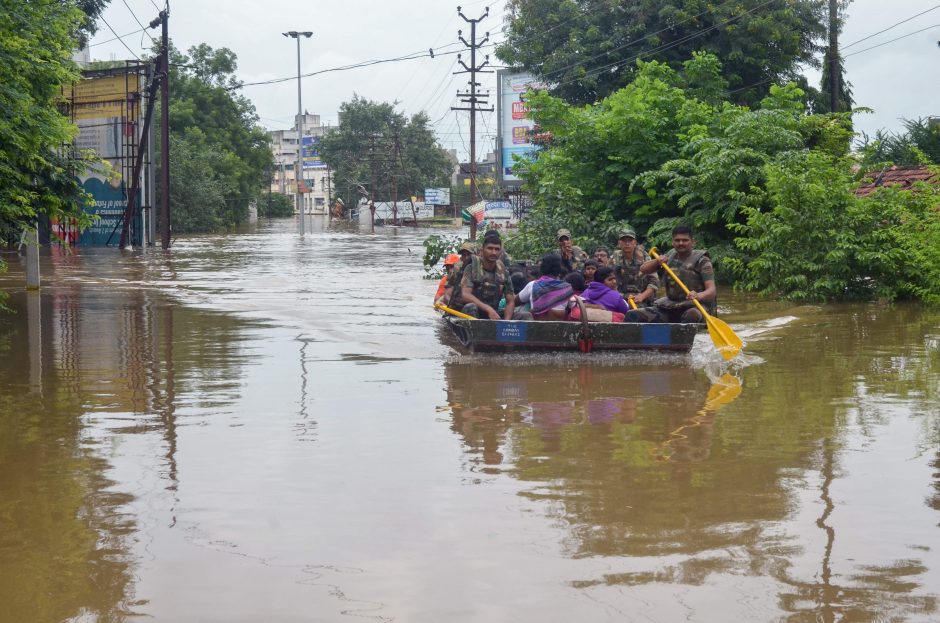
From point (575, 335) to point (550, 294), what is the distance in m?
0.80

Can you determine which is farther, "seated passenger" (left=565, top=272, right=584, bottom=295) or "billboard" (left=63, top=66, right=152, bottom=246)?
"billboard" (left=63, top=66, right=152, bottom=246)

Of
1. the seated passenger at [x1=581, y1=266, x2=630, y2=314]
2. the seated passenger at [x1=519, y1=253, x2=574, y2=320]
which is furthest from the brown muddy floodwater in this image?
the seated passenger at [x1=581, y1=266, x2=630, y2=314]

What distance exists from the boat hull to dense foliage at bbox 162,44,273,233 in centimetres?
5248

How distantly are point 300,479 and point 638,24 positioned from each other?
3027 cm

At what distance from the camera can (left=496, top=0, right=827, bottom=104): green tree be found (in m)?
33.2

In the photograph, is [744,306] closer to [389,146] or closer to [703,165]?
[703,165]

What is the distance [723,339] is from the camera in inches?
497

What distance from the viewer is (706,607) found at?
4.99 metres

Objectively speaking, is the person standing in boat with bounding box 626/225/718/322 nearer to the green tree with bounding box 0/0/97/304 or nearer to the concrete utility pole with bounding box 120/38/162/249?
the green tree with bounding box 0/0/97/304

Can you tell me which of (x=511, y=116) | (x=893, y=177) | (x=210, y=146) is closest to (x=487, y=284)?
(x=893, y=177)

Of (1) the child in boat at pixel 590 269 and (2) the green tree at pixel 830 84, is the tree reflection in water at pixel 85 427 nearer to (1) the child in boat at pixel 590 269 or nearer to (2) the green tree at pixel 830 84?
(1) the child in boat at pixel 590 269

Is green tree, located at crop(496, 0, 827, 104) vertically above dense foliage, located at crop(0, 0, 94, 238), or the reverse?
green tree, located at crop(496, 0, 827, 104)

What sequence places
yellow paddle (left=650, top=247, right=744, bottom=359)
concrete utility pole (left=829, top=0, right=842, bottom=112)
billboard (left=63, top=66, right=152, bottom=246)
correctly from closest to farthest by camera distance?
yellow paddle (left=650, top=247, right=744, bottom=359) → concrete utility pole (left=829, top=0, right=842, bottom=112) → billboard (left=63, top=66, right=152, bottom=246)

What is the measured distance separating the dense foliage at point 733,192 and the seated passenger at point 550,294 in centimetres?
754
